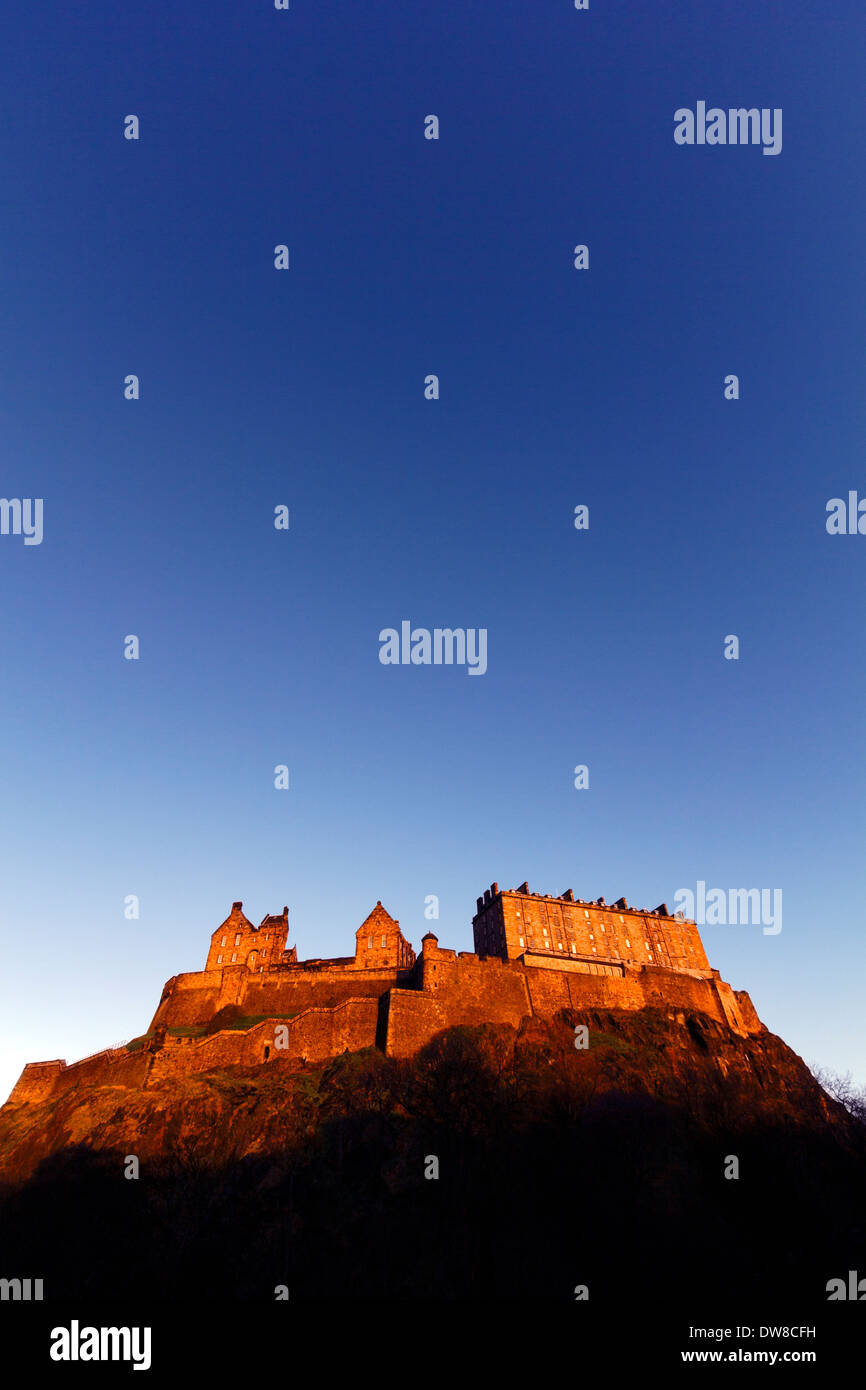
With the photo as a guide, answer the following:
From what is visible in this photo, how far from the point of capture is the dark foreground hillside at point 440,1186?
32531 mm

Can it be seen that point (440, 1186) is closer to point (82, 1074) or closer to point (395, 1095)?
point (395, 1095)

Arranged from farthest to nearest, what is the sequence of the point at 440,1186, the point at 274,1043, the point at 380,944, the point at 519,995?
the point at 380,944 → the point at 519,995 → the point at 274,1043 → the point at 440,1186

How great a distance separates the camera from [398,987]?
54.3 meters

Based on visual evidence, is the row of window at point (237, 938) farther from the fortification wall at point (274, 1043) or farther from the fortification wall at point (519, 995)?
the fortification wall at point (519, 995)

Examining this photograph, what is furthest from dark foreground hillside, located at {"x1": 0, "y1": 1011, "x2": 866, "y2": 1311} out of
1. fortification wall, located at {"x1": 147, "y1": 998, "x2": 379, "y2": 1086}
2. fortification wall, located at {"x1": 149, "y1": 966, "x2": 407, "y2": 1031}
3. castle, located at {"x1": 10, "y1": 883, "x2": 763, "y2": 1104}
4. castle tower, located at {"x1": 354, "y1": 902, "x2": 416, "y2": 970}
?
castle tower, located at {"x1": 354, "y1": 902, "x2": 416, "y2": 970}

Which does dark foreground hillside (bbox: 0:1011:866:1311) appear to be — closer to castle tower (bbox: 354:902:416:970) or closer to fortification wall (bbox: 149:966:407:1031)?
fortification wall (bbox: 149:966:407:1031)

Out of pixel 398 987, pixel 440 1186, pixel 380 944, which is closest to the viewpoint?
pixel 440 1186

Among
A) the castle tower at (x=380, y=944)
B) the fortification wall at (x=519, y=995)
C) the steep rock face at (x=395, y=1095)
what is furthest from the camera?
the castle tower at (x=380, y=944)

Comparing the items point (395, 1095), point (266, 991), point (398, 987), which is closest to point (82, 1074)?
point (266, 991)

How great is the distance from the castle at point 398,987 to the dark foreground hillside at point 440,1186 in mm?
2539

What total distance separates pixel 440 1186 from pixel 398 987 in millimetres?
18843

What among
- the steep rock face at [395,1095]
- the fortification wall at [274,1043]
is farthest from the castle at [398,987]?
the steep rock face at [395,1095]
